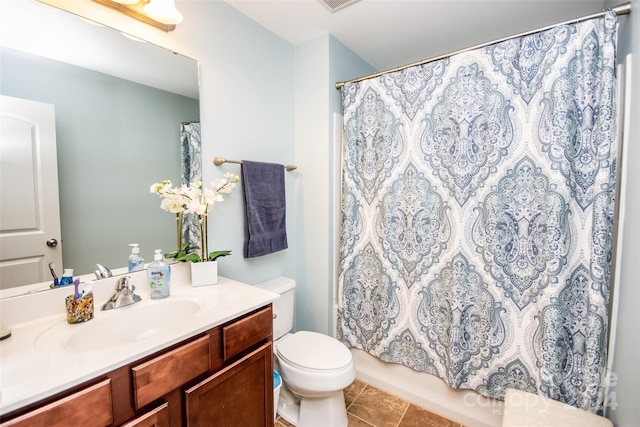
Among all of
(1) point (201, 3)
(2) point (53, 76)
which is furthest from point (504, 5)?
(2) point (53, 76)

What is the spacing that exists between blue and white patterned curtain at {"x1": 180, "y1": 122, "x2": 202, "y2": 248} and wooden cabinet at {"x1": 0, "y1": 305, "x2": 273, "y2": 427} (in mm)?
566

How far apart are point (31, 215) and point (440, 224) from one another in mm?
1854

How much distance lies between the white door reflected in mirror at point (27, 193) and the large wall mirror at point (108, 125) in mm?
28

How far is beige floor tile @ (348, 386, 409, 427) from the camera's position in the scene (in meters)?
1.64

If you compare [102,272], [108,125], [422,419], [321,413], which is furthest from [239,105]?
[422,419]

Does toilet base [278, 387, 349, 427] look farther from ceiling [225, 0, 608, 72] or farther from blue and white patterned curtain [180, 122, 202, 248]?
ceiling [225, 0, 608, 72]

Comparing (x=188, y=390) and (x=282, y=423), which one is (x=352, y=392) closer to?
(x=282, y=423)

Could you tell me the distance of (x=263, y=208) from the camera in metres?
1.79

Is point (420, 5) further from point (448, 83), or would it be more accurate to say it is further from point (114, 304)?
point (114, 304)

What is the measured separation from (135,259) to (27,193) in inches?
17.5

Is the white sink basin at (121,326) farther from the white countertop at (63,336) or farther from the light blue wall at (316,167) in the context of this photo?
the light blue wall at (316,167)

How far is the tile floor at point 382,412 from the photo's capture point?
1.62 m

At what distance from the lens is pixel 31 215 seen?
1029 millimetres

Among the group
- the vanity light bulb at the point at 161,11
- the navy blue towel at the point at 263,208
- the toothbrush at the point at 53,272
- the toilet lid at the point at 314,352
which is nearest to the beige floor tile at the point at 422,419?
the toilet lid at the point at 314,352
